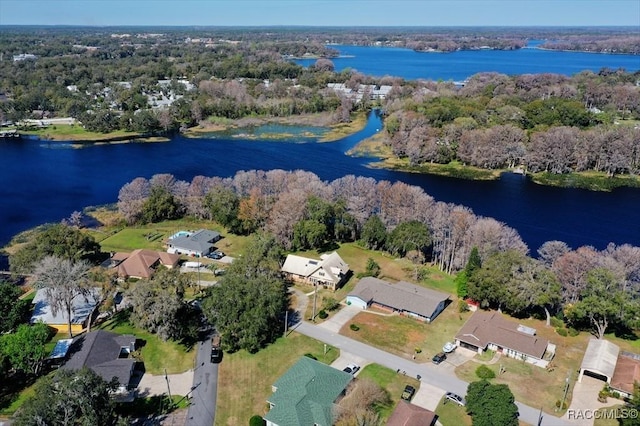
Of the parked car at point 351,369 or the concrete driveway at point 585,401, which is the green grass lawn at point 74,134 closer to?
the parked car at point 351,369

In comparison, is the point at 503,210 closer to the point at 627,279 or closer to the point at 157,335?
the point at 627,279

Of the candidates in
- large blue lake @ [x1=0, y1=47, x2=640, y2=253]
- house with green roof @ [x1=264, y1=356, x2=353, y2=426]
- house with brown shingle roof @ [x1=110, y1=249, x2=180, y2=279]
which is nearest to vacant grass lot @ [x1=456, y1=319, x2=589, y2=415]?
house with green roof @ [x1=264, y1=356, x2=353, y2=426]

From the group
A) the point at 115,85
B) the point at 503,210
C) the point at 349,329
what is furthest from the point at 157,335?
the point at 115,85

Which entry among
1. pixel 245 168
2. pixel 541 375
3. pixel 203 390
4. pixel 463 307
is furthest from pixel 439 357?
pixel 245 168

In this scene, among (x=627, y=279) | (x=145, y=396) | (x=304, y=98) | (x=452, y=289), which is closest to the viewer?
(x=145, y=396)

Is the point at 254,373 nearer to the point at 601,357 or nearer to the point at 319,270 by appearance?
the point at 319,270

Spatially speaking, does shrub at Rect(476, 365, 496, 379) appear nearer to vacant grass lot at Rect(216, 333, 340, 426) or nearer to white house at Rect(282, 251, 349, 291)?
vacant grass lot at Rect(216, 333, 340, 426)
